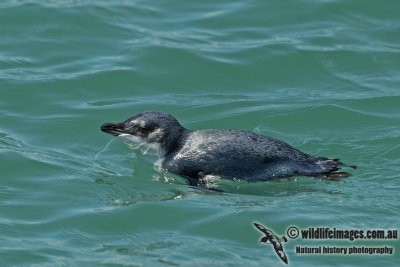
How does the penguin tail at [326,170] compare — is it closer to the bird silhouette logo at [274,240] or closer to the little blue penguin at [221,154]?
the little blue penguin at [221,154]

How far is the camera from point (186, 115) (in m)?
14.0

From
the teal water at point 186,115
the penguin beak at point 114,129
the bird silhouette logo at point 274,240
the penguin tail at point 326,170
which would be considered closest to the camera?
the bird silhouette logo at point 274,240

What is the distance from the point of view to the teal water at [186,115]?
991 cm

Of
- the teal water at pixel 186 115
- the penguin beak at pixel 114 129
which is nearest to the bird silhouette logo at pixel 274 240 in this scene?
the teal water at pixel 186 115

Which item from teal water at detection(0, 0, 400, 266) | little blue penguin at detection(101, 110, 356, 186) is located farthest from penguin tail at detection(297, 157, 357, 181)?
teal water at detection(0, 0, 400, 266)

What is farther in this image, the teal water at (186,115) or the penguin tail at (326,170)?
the penguin tail at (326,170)

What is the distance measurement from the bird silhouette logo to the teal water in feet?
0.32

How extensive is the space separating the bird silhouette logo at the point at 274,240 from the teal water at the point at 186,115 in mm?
97

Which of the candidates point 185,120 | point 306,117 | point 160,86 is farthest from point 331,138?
point 160,86

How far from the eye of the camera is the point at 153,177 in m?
11.7

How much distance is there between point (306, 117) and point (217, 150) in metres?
3.08

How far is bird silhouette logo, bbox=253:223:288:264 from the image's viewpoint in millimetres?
9336

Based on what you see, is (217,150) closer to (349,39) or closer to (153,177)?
(153,177)

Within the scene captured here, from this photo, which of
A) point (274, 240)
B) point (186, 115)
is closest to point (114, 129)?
point (186, 115)
